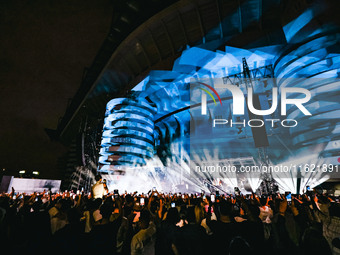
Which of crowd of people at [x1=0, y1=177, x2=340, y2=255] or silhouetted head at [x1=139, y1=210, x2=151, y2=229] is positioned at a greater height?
silhouetted head at [x1=139, y1=210, x2=151, y2=229]

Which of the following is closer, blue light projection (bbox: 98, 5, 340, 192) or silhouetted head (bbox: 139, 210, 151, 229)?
silhouetted head (bbox: 139, 210, 151, 229)

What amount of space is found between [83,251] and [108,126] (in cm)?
4440

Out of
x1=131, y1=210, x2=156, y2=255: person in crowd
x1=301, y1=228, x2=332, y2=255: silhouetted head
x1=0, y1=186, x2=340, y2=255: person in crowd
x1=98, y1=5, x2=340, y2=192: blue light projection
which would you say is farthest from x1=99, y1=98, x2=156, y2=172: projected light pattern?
x1=301, y1=228, x2=332, y2=255: silhouetted head

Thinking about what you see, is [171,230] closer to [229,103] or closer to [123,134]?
[229,103]

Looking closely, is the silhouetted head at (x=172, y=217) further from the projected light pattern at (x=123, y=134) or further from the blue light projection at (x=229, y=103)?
the projected light pattern at (x=123, y=134)

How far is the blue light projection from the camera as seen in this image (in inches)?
942

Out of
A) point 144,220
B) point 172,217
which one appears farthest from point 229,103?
point 144,220

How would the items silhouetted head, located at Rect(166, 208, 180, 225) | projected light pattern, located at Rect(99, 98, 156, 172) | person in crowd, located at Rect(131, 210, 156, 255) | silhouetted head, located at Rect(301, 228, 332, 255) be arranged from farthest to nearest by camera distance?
projected light pattern, located at Rect(99, 98, 156, 172) < silhouetted head, located at Rect(166, 208, 180, 225) < person in crowd, located at Rect(131, 210, 156, 255) < silhouetted head, located at Rect(301, 228, 332, 255)

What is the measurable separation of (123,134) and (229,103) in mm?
26743

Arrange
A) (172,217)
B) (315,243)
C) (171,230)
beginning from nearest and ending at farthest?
1. (315,243)
2. (171,230)
3. (172,217)

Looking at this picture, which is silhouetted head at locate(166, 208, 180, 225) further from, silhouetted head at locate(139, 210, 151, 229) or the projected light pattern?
the projected light pattern

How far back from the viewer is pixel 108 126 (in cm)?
4609

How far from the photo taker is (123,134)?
4491cm

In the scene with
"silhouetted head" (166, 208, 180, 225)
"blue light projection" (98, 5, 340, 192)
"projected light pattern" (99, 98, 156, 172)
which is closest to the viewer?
"silhouetted head" (166, 208, 180, 225)
